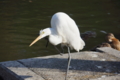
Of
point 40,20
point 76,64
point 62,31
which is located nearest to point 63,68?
point 76,64

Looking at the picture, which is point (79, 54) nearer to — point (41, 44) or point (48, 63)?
point (48, 63)

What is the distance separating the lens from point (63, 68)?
194 inches

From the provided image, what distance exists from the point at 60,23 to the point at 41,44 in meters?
3.99

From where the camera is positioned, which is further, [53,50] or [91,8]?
[91,8]

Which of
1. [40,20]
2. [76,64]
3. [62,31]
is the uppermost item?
[62,31]

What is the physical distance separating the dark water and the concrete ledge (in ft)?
7.20

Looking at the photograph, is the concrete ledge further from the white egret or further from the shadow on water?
the white egret

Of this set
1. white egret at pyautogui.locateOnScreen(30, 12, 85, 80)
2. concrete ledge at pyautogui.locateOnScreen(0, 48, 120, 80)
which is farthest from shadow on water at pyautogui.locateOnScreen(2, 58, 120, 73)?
white egret at pyautogui.locateOnScreen(30, 12, 85, 80)

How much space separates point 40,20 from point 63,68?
5.82 meters

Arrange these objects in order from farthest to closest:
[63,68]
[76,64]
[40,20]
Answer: [40,20] → [76,64] → [63,68]

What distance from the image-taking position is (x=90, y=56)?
545 cm

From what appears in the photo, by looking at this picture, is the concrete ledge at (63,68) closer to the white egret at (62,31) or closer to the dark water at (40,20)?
the white egret at (62,31)

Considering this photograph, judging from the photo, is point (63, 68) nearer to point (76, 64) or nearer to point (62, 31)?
point (76, 64)

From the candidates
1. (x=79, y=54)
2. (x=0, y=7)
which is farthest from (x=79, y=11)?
(x=79, y=54)
